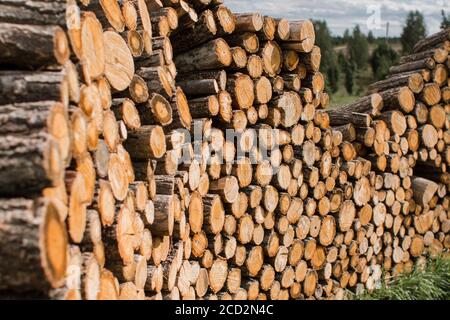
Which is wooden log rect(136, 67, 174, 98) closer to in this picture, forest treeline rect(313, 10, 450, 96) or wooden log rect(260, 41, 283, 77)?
wooden log rect(260, 41, 283, 77)

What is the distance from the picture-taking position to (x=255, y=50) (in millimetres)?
3803

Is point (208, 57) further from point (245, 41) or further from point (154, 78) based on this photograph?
point (154, 78)

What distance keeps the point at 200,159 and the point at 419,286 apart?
3.08m

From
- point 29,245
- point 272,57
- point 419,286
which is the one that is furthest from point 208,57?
point 419,286

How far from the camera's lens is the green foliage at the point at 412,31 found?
127 feet

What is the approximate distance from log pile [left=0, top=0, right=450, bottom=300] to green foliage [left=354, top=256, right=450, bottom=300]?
0.16 metres

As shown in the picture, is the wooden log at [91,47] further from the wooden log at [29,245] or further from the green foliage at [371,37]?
the green foliage at [371,37]

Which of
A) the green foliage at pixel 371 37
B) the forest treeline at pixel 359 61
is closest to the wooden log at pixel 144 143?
the forest treeline at pixel 359 61

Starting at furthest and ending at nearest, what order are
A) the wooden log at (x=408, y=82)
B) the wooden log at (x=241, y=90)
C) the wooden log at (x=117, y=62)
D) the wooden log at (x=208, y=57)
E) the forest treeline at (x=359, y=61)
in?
the forest treeline at (x=359, y=61), the wooden log at (x=408, y=82), the wooden log at (x=241, y=90), the wooden log at (x=208, y=57), the wooden log at (x=117, y=62)

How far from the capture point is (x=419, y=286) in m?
5.30

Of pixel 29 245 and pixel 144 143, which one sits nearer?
pixel 29 245

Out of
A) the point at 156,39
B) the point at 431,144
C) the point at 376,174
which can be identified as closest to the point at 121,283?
the point at 156,39

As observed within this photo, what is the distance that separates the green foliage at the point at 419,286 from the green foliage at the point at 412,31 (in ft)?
109

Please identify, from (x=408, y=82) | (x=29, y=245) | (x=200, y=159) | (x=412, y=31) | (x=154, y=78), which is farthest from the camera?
(x=412, y=31)
